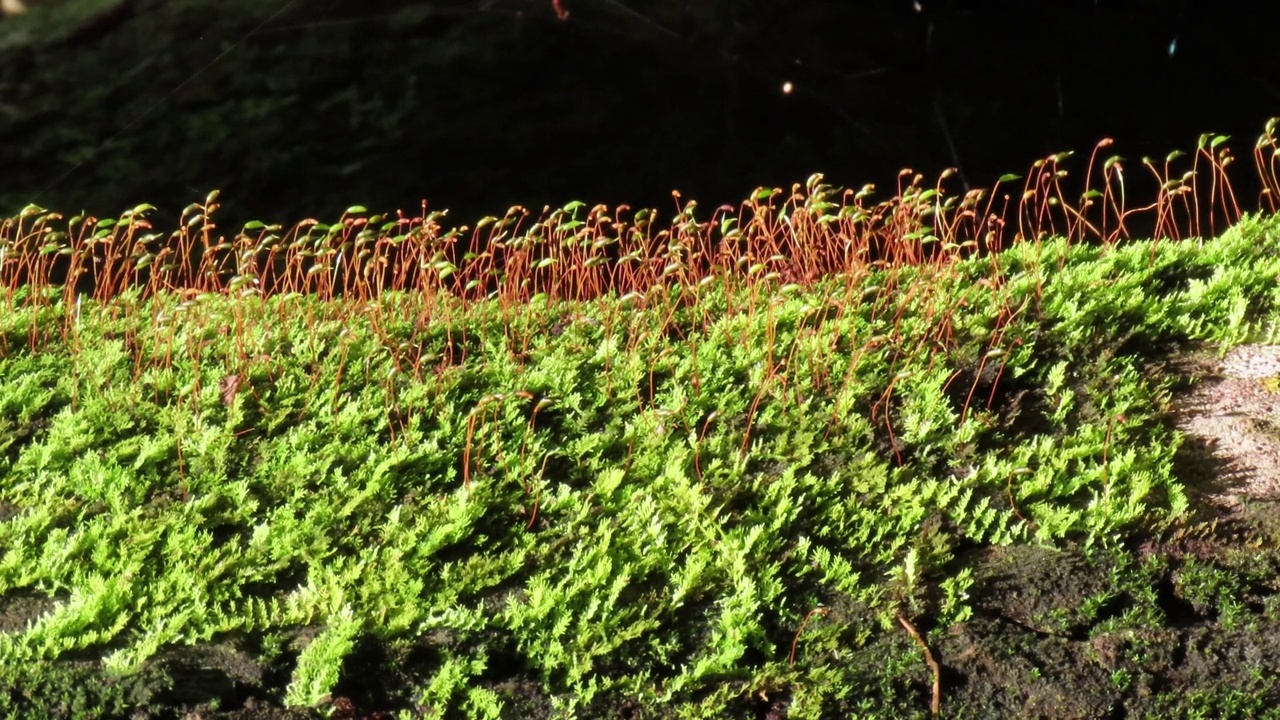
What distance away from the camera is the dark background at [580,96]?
372cm

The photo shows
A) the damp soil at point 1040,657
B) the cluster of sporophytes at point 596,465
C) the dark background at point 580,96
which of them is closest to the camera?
the damp soil at point 1040,657

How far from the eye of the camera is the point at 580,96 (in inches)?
160

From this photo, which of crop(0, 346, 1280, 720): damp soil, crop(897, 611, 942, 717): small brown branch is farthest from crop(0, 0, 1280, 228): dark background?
crop(897, 611, 942, 717): small brown branch

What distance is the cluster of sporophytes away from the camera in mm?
1892

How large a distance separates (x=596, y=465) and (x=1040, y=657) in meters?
0.99

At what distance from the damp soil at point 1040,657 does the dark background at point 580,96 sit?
228 centimetres

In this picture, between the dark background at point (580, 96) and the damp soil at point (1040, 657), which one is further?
the dark background at point (580, 96)

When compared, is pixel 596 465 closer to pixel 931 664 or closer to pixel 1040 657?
pixel 931 664

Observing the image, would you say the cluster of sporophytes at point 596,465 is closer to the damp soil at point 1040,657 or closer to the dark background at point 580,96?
the damp soil at point 1040,657

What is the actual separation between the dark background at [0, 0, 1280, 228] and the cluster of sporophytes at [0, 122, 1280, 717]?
0.83 metres

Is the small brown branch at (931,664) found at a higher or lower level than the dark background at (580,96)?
lower

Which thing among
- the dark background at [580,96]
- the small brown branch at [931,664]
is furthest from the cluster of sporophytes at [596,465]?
the dark background at [580,96]

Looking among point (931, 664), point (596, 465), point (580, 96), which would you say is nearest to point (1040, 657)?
point (931, 664)

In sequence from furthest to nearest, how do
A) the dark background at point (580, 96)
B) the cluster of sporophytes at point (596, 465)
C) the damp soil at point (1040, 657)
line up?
the dark background at point (580, 96), the cluster of sporophytes at point (596, 465), the damp soil at point (1040, 657)
